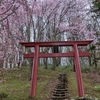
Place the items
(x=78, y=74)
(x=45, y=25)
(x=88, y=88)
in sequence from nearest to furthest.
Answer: (x=78, y=74) → (x=88, y=88) → (x=45, y=25)

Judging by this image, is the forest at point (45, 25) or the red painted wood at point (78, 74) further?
the forest at point (45, 25)

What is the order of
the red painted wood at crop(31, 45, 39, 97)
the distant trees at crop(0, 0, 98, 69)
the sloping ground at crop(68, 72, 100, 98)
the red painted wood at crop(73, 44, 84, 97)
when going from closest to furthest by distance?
the red painted wood at crop(73, 44, 84, 97) → the red painted wood at crop(31, 45, 39, 97) → the sloping ground at crop(68, 72, 100, 98) → the distant trees at crop(0, 0, 98, 69)

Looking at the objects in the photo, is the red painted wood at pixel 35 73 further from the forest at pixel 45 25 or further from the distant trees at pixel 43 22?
the forest at pixel 45 25

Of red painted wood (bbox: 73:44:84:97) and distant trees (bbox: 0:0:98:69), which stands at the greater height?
distant trees (bbox: 0:0:98:69)

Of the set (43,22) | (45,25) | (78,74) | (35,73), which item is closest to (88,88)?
(78,74)

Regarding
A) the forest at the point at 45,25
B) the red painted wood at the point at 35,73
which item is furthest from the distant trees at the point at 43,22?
the red painted wood at the point at 35,73

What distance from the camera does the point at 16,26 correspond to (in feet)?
41.4

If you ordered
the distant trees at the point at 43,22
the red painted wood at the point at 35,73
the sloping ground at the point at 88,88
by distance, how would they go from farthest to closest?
the distant trees at the point at 43,22
the sloping ground at the point at 88,88
the red painted wood at the point at 35,73

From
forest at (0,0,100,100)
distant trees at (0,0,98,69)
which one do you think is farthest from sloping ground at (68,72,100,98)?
distant trees at (0,0,98,69)

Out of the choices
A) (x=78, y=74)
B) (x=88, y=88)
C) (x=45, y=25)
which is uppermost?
(x=45, y=25)

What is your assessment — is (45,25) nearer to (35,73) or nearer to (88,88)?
(88,88)

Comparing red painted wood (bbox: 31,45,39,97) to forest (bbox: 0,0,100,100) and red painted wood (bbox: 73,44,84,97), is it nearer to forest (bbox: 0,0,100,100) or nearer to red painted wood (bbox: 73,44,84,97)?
red painted wood (bbox: 73,44,84,97)

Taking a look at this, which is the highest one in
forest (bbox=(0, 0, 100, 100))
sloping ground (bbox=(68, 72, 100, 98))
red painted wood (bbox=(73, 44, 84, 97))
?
forest (bbox=(0, 0, 100, 100))

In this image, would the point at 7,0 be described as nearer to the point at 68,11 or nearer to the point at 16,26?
the point at 16,26
